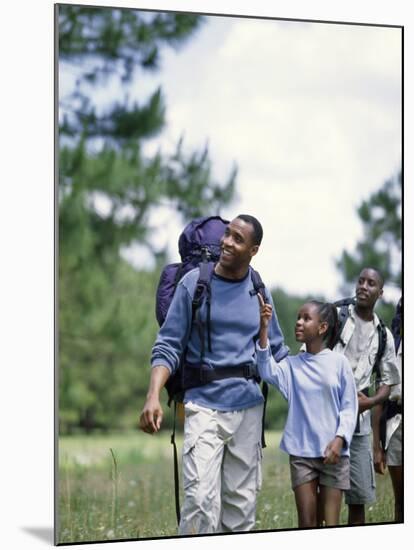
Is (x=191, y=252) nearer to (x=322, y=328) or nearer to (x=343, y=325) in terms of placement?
(x=322, y=328)

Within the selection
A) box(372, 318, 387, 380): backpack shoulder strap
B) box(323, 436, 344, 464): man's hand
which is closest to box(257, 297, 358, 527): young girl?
box(323, 436, 344, 464): man's hand

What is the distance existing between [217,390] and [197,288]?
0.61m

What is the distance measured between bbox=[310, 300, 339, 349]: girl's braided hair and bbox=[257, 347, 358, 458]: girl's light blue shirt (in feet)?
0.48

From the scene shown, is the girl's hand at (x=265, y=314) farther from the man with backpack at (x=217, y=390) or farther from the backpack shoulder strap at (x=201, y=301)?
the backpack shoulder strap at (x=201, y=301)

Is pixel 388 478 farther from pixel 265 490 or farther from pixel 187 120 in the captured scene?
pixel 187 120

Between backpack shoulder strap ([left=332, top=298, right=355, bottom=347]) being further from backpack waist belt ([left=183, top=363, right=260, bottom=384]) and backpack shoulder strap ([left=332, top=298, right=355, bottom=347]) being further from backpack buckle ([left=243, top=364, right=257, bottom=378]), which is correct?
backpack waist belt ([left=183, top=363, right=260, bottom=384])

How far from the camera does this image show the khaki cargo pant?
8453mm

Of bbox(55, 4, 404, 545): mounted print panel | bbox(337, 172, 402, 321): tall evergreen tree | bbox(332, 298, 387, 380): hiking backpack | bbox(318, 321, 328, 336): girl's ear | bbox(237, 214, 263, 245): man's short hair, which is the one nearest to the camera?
bbox(55, 4, 404, 545): mounted print panel

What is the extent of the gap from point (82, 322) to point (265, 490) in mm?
1519

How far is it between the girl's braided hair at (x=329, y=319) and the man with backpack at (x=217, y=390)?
0.60m

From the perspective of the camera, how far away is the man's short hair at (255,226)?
8906 mm

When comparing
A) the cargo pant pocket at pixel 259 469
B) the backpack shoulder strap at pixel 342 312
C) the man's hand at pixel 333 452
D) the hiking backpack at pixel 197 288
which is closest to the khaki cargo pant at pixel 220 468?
the cargo pant pocket at pixel 259 469

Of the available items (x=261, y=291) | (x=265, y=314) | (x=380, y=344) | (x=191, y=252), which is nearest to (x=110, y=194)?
(x=191, y=252)

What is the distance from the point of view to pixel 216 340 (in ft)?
28.0
